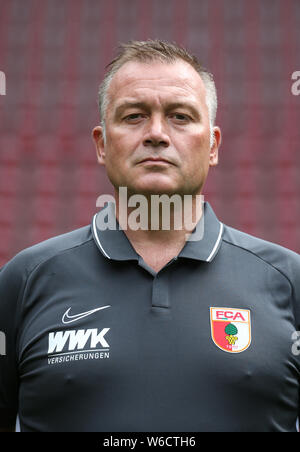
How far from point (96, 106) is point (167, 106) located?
→ 228cm

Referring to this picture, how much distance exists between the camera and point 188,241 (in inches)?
55.6

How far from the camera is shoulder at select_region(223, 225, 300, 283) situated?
4.54ft

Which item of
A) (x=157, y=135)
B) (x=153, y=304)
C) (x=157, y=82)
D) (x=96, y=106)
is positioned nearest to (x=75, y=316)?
(x=153, y=304)

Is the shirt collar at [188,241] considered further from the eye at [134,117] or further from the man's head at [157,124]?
the eye at [134,117]

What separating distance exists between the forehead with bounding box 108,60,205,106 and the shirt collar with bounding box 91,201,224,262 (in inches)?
10.2

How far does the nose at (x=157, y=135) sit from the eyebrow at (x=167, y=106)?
37 mm

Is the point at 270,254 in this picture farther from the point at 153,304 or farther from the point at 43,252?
the point at 43,252

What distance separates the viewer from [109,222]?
1.48 meters

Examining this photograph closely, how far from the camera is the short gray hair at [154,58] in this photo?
4.91 feet
